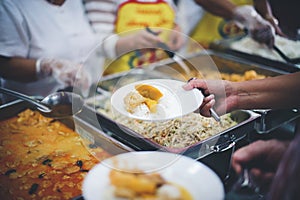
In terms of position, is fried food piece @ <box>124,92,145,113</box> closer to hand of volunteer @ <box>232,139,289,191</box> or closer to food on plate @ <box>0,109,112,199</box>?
food on plate @ <box>0,109,112,199</box>

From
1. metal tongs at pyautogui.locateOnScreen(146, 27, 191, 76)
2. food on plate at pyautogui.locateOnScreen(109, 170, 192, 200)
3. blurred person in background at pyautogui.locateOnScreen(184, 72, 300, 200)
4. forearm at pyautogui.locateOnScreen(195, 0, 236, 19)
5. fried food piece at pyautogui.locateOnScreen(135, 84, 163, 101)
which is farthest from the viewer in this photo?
forearm at pyautogui.locateOnScreen(195, 0, 236, 19)

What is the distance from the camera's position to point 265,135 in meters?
1.73

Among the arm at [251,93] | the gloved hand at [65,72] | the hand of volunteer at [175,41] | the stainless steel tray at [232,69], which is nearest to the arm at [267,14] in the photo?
the stainless steel tray at [232,69]

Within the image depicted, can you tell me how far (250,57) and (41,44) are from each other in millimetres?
1361

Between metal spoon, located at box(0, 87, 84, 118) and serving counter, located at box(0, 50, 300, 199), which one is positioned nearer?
serving counter, located at box(0, 50, 300, 199)

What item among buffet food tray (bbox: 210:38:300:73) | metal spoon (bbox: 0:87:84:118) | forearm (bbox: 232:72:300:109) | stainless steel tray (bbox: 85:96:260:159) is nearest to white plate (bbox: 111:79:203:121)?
stainless steel tray (bbox: 85:96:260:159)

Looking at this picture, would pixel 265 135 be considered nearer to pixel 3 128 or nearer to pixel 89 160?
pixel 89 160

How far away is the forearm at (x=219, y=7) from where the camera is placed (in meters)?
2.57

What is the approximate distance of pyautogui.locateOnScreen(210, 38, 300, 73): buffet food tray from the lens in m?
2.29

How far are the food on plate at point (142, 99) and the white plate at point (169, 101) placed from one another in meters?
0.02

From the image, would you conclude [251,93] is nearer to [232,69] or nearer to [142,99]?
[142,99]

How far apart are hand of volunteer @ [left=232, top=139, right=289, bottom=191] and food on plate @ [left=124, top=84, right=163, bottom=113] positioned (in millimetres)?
411

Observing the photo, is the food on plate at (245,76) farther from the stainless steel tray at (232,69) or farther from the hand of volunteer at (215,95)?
the hand of volunteer at (215,95)

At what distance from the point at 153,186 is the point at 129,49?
43.5 inches
